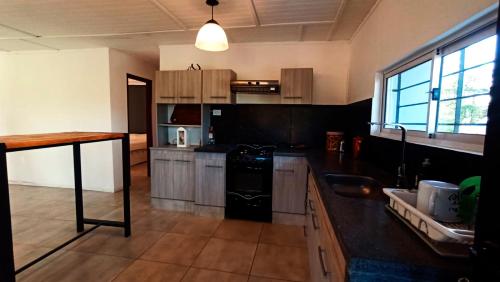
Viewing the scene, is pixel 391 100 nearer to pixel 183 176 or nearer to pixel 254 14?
pixel 254 14

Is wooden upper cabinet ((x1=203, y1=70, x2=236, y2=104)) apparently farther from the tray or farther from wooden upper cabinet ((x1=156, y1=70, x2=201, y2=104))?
the tray

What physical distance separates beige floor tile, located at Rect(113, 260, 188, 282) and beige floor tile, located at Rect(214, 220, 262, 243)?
2.11ft

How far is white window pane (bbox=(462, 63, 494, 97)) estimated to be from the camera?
3.72 feet

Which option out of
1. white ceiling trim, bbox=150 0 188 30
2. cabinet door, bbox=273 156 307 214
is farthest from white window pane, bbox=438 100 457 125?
white ceiling trim, bbox=150 0 188 30

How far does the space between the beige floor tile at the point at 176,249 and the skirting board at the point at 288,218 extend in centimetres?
89

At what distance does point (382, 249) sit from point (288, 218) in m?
2.24

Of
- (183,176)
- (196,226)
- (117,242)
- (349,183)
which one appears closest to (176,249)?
(196,226)

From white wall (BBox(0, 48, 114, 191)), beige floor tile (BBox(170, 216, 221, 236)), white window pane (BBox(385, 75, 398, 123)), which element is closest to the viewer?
white window pane (BBox(385, 75, 398, 123))

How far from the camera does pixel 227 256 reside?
87.7 inches

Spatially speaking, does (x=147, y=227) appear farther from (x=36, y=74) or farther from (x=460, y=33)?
(x=36, y=74)

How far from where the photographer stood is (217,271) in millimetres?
2012

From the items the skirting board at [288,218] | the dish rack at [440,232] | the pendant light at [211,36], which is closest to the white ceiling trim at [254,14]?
the pendant light at [211,36]

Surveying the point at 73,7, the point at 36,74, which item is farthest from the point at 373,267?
the point at 36,74

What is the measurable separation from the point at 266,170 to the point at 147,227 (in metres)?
1.52
